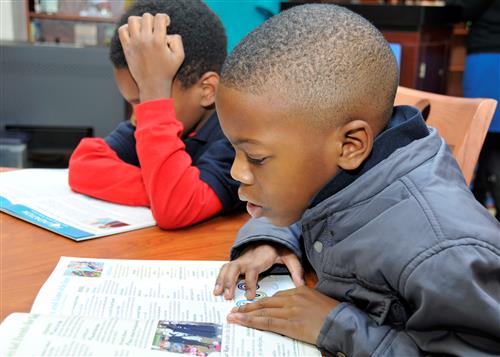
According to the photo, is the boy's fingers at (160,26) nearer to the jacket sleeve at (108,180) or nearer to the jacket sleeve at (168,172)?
the jacket sleeve at (168,172)

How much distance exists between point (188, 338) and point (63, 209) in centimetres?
50

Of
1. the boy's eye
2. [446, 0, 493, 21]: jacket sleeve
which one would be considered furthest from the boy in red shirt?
[446, 0, 493, 21]: jacket sleeve

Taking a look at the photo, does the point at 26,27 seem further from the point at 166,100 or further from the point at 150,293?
the point at 150,293

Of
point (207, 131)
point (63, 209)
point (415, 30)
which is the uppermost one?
point (415, 30)

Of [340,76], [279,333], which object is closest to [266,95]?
[340,76]

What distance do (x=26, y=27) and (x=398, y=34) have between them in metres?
1.51

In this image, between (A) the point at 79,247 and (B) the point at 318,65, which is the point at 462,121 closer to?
(B) the point at 318,65

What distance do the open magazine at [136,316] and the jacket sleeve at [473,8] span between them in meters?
1.86

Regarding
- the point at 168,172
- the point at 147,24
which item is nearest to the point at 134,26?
the point at 147,24

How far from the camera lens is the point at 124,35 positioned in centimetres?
105

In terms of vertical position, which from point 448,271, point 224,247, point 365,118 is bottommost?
point 224,247

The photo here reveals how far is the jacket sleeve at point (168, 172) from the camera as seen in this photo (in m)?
0.97

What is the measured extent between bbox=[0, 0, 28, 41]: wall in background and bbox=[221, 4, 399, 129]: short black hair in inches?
61.4

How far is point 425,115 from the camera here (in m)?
1.23
